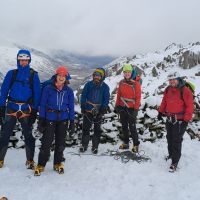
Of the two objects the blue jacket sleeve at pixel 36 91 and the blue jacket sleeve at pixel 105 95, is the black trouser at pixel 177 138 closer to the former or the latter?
the blue jacket sleeve at pixel 105 95

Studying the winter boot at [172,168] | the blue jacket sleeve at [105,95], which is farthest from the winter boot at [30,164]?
the winter boot at [172,168]

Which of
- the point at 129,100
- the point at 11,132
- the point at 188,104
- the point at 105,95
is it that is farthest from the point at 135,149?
the point at 11,132

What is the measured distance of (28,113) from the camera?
885 centimetres

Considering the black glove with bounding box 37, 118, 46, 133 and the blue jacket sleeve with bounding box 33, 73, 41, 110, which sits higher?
the blue jacket sleeve with bounding box 33, 73, 41, 110

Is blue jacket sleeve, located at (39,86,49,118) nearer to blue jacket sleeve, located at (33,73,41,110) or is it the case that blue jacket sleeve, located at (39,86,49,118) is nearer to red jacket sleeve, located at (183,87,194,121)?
blue jacket sleeve, located at (33,73,41,110)

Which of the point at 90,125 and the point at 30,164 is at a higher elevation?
the point at 90,125

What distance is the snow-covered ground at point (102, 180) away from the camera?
764 centimetres

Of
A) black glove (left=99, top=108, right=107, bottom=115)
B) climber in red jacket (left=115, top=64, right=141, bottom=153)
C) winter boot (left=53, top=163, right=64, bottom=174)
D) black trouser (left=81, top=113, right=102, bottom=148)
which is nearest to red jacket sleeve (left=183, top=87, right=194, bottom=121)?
climber in red jacket (left=115, top=64, right=141, bottom=153)

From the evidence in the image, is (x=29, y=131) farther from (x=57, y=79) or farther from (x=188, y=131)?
(x=188, y=131)

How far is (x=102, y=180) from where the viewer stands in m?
8.68

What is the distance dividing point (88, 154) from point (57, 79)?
359cm

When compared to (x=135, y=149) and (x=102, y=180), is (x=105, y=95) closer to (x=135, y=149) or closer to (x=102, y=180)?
(x=135, y=149)

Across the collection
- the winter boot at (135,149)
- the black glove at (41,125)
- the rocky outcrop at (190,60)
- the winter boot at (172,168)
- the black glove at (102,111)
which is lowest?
the winter boot at (172,168)

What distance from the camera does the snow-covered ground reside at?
7.64 meters
